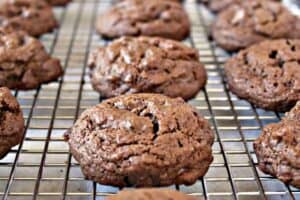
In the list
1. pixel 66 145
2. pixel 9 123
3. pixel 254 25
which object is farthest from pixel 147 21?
pixel 9 123

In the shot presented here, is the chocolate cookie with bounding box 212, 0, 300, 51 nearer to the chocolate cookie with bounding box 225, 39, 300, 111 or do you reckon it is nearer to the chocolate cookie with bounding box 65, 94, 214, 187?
the chocolate cookie with bounding box 225, 39, 300, 111

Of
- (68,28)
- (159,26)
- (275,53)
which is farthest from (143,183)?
(68,28)

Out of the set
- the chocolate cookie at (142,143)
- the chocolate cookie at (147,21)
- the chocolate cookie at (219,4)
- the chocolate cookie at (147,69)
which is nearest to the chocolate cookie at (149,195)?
the chocolate cookie at (142,143)

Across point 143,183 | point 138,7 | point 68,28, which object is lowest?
point 68,28

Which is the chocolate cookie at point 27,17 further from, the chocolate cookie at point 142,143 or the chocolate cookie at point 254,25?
the chocolate cookie at point 142,143

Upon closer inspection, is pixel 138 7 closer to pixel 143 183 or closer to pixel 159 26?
pixel 159 26
